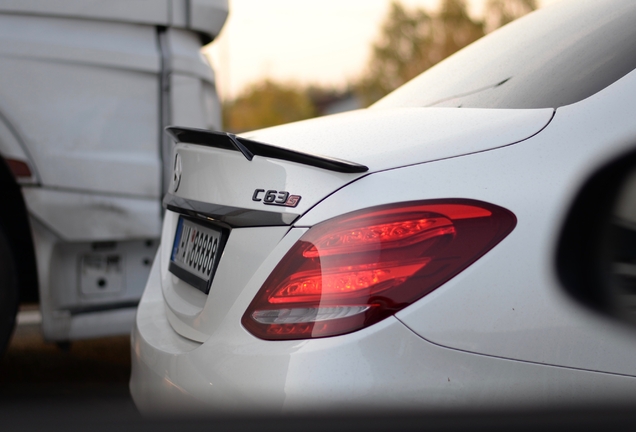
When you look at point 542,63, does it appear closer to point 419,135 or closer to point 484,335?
point 419,135

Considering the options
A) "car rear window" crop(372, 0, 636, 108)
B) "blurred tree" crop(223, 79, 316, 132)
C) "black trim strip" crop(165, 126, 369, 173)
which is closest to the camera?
"black trim strip" crop(165, 126, 369, 173)

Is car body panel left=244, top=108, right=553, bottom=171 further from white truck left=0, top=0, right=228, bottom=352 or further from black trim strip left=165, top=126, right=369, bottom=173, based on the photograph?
white truck left=0, top=0, right=228, bottom=352

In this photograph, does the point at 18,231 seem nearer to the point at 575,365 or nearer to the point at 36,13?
the point at 36,13

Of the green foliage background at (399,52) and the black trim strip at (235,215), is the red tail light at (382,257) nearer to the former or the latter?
the black trim strip at (235,215)

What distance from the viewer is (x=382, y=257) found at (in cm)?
133

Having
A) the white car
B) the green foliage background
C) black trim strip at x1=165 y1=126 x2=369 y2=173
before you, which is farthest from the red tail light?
the green foliage background

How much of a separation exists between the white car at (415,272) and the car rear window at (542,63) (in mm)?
34

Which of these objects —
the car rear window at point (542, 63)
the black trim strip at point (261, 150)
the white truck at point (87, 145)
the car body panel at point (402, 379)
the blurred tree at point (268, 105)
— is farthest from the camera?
the blurred tree at point (268, 105)

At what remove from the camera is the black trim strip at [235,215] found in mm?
1414

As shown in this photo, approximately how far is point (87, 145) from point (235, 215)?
1.67m

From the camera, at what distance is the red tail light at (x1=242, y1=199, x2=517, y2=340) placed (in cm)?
130

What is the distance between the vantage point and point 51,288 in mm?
2906

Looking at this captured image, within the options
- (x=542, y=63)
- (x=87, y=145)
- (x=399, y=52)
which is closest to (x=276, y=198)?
(x=542, y=63)

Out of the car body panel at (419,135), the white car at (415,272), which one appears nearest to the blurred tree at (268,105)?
the car body panel at (419,135)
